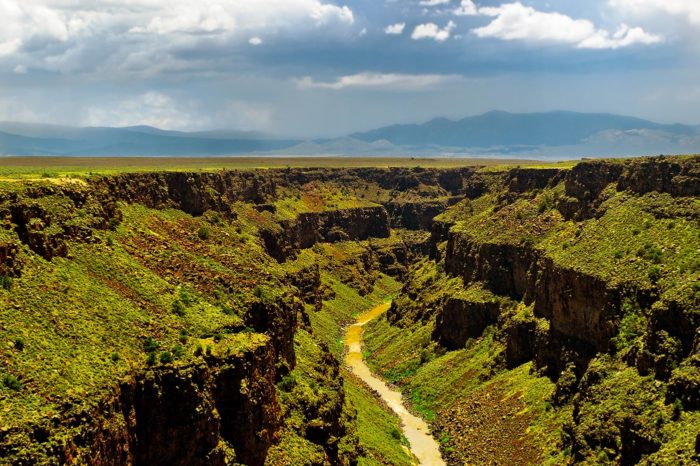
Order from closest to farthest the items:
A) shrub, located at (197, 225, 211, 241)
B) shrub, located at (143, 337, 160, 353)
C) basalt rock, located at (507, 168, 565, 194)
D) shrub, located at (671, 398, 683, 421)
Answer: shrub, located at (143, 337, 160, 353) < shrub, located at (671, 398, 683, 421) < shrub, located at (197, 225, 211, 241) < basalt rock, located at (507, 168, 565, 194)

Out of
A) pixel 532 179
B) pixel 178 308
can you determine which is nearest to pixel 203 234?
pixel 178 308

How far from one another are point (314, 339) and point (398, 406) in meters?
21.7

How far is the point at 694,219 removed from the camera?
82.6m

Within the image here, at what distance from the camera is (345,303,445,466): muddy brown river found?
9125cm

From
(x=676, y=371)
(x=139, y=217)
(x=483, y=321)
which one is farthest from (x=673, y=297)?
(x=139, y=217)

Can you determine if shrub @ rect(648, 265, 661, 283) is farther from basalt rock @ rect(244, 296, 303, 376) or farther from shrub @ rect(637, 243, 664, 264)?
basalt rock @ rect(244, 296, 303, 376)

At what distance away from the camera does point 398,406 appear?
110m

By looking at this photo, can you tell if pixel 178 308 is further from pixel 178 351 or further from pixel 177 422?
pixel 177 422

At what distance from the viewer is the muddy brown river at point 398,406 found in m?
91.2

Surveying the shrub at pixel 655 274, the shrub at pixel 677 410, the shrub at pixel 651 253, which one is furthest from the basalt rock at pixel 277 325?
the shrub at pixel 651 253

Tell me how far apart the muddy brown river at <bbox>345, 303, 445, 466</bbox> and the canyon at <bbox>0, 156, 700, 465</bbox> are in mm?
1898

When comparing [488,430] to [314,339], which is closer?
[488,430]

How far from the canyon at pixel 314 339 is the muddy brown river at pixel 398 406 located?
6.23ft

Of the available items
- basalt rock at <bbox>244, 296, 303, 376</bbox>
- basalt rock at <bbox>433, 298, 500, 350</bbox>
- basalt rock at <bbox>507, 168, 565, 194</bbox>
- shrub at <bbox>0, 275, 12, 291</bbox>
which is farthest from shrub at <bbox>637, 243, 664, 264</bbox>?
shrub at <bbox>0, 275, 12, 291</bbox>
